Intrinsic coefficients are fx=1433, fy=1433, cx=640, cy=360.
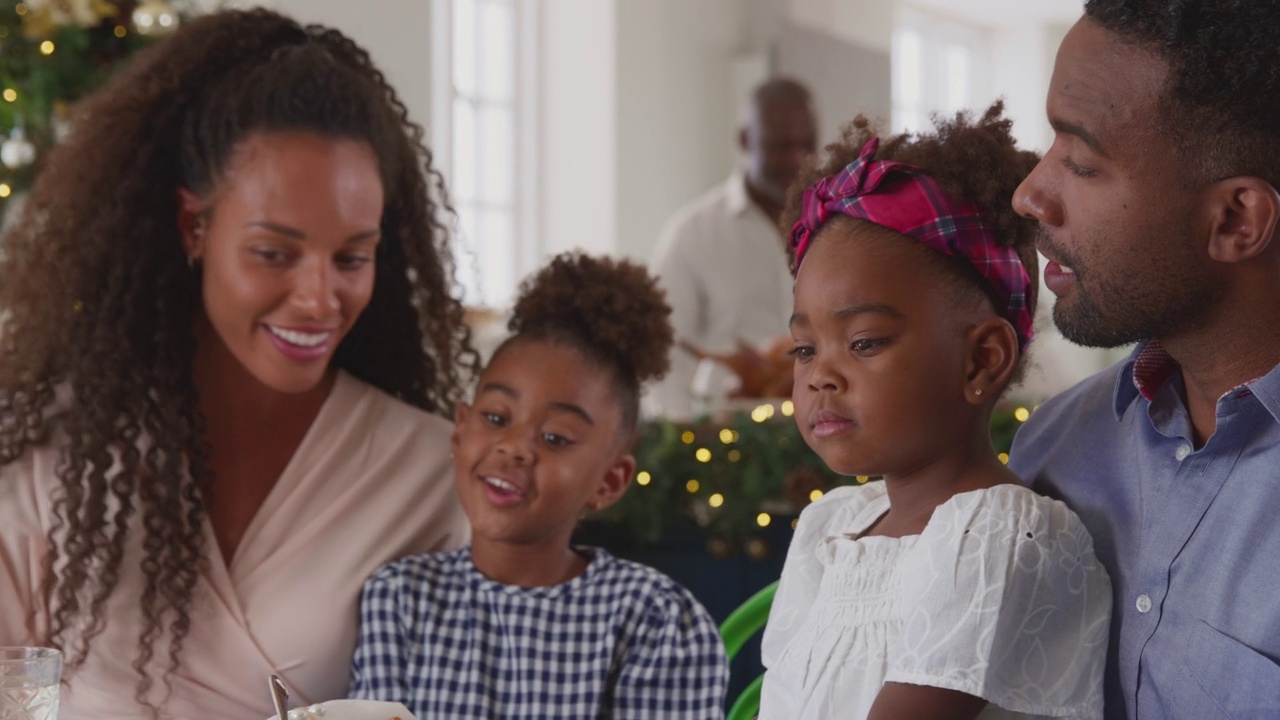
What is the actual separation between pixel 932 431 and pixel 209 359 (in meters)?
1.33

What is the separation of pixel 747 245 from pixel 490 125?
2.34 meters

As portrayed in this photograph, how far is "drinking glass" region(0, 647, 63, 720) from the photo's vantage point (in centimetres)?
143

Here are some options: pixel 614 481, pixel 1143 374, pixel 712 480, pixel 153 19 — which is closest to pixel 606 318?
pixel 614 481

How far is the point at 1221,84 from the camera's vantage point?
4.27 ft

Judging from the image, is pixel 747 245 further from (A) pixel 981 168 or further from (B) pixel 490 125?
(A) pixel 981 168

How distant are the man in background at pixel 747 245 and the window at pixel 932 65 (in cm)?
423

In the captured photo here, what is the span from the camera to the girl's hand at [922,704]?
1.37 metres

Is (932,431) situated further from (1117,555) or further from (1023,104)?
(1023,104)

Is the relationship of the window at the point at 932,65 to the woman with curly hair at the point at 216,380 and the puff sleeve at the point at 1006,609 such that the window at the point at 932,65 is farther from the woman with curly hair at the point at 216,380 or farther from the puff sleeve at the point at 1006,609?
the puff sleeve at the point at 1006,609

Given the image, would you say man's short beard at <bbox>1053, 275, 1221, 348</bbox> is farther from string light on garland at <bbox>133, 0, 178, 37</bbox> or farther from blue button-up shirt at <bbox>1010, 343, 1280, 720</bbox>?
string light on garland at <bbox>133, 0, 178, 37</bbox>

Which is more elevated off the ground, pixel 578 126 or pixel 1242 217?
pixel 578 126

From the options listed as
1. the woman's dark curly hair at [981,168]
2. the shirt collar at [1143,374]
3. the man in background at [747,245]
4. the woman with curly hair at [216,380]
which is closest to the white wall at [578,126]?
the man in background at [747,245]

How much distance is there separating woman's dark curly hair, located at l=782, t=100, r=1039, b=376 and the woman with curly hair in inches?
37.0

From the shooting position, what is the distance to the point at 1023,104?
34.9 ft
